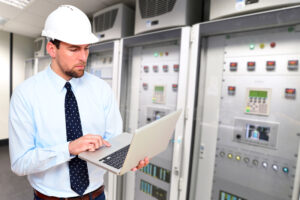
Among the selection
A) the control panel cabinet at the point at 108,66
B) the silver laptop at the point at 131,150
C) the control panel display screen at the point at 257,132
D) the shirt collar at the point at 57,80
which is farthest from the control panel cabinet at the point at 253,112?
the shirt collar at the point at 57,80

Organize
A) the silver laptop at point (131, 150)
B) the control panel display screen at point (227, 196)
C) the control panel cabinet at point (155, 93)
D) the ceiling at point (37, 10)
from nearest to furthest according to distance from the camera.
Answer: the silver laptop at point (131, 150), the control panel display screen at point (227, 196), the control panel cabinet at point (155, 93), the ceiling at point (37, 10)

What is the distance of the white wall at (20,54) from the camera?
448 cm

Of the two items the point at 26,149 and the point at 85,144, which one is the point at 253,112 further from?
the point at 26,149

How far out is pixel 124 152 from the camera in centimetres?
92

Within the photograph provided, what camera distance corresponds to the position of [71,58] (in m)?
0.99

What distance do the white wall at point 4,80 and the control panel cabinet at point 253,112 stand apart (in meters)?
4.95

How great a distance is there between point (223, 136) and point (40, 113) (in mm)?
1358

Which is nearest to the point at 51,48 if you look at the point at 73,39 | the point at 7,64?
the point at 73,39

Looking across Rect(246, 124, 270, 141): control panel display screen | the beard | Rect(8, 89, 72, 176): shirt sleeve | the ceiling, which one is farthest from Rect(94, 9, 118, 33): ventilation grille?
Rect(246, 124, 270, 141): control panel display screen

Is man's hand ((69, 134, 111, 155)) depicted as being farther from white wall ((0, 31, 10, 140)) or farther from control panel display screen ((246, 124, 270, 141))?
white wall ((0, 31, 10, 140))

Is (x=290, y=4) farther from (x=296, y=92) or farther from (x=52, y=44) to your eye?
(x=52, y=44)

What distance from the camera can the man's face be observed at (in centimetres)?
98

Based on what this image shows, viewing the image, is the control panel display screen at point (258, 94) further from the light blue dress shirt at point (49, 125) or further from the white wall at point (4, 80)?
the white wall at point (4, 80)

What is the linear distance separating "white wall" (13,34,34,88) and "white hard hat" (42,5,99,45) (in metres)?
4.59
